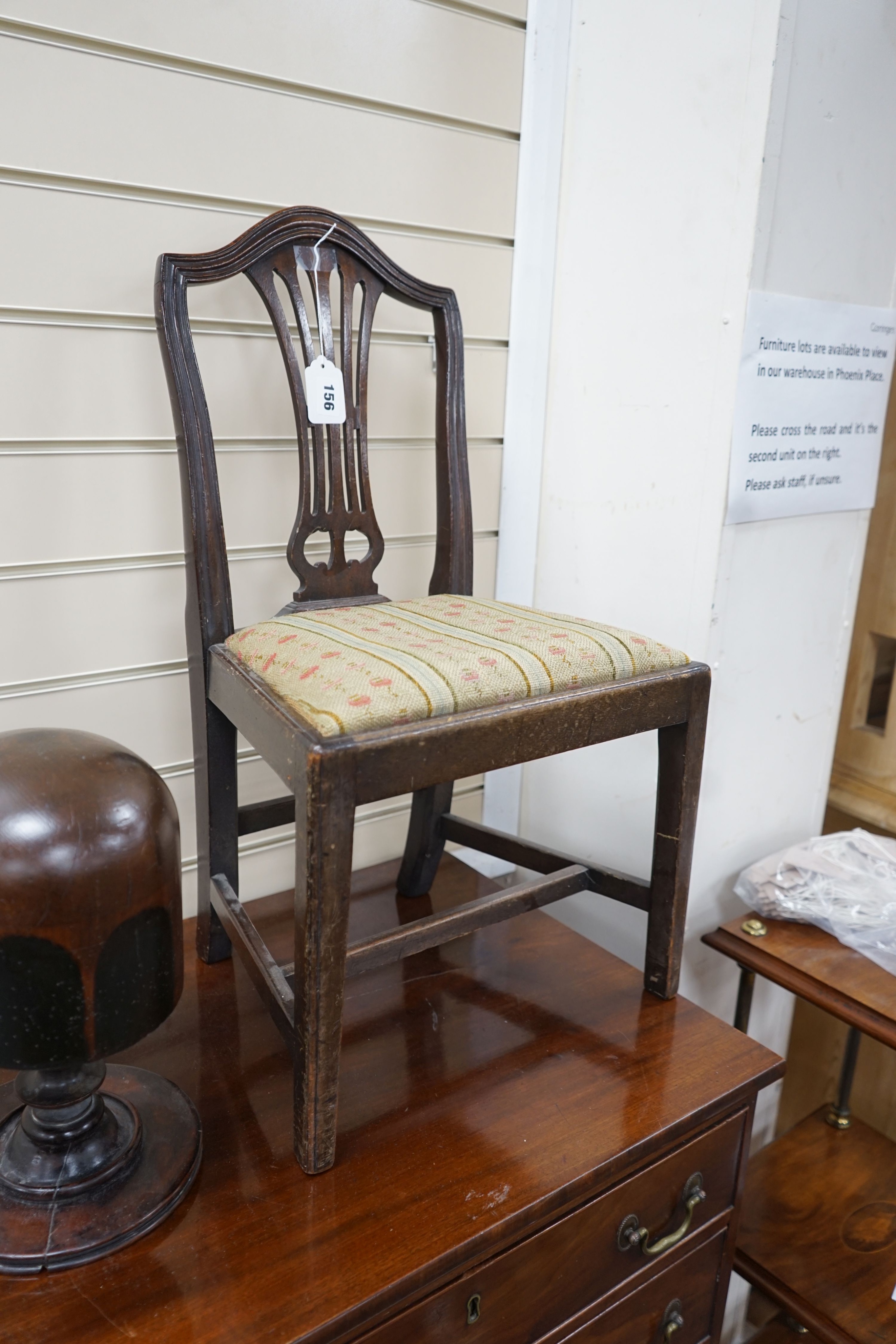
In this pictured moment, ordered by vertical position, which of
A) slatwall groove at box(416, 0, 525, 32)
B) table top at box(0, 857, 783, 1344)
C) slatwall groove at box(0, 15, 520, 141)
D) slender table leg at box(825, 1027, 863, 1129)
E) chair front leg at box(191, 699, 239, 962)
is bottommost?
slender table leg at box(825, 1027, 863, 1129)

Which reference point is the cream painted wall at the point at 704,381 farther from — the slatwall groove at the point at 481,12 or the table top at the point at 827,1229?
the table top at the point at 827,1229

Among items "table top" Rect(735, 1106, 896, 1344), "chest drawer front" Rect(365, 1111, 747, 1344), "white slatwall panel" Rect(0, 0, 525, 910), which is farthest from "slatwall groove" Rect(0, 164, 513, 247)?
"table top" Rect(735, 1106, 896, 1344)

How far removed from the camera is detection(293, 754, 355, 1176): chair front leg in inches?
28.8

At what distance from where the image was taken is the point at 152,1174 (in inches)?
31.7

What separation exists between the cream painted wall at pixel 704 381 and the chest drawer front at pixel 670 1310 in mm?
353

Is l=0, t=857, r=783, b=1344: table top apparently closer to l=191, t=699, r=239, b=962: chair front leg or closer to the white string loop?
l=191, t=699, r=239, b=962: chair front leg

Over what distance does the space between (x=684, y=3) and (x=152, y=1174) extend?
132cm

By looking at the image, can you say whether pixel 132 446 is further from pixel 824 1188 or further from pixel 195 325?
pixel 824 1188

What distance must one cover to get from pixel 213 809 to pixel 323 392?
48 cm

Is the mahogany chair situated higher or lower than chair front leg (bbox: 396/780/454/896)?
higher

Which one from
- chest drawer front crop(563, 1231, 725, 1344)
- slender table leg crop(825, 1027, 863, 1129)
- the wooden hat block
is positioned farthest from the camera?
slender table leg crop(825, 1027, 863, 1129)

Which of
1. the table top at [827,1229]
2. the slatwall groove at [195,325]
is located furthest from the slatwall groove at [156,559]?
the table top at [827,1229]

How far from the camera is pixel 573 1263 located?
87 cm

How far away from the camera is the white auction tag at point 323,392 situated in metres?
1.07
